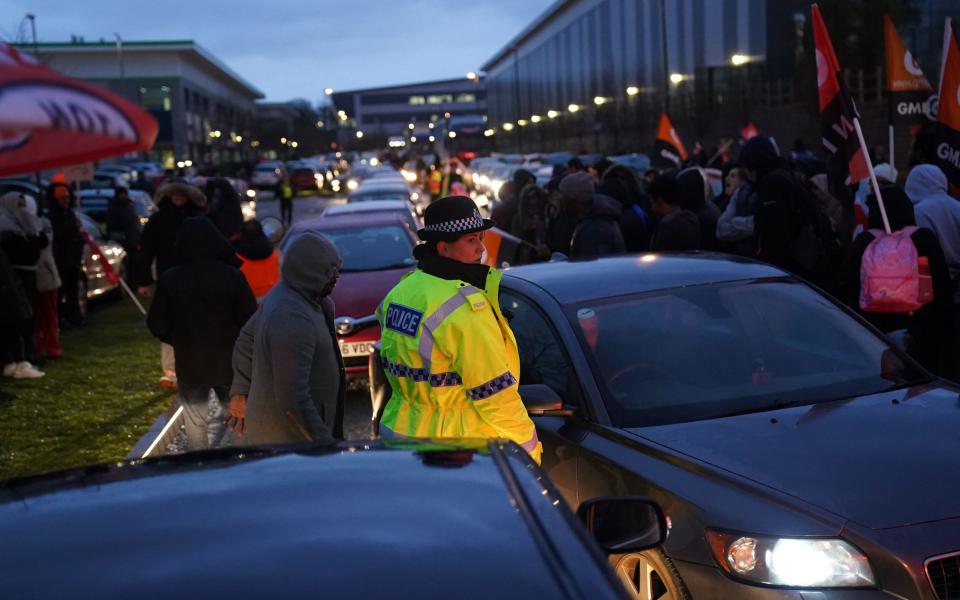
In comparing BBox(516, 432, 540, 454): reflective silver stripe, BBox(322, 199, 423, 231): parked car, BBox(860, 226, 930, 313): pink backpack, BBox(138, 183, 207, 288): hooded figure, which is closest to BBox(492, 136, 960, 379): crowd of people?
BBox(860, 226, 930, 313): pink backpack

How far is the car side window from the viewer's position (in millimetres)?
5574

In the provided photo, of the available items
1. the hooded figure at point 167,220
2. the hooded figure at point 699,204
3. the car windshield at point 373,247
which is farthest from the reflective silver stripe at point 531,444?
the car windshield at point 373,247

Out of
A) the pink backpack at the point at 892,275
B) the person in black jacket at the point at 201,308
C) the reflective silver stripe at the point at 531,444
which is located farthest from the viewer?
the pink backpack at the point at 892,275

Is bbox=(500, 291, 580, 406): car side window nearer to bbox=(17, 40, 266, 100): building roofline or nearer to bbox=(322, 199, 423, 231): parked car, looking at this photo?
bbox=(322, 199, 423, 231): parked car

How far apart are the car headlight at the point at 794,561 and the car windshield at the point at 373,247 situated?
29.8ft

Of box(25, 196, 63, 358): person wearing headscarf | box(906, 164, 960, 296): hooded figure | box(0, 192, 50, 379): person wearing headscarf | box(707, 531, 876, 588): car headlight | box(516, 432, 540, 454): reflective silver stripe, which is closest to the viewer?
box(707, 531, 876, 588): car headlight

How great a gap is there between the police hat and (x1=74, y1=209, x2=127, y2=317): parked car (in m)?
13.3

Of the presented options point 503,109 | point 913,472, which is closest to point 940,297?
point 913,472

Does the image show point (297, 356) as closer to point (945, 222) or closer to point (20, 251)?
point (945, 222)

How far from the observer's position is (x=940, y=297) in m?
7.89

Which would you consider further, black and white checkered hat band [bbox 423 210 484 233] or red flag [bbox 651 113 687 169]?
red flag [bbox 651 113 687 169]

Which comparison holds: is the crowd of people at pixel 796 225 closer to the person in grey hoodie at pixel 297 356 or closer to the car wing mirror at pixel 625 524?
the person in grey hoodie at pixel 297 356

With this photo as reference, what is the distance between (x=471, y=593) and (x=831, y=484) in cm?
252

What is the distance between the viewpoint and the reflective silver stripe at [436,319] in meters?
4.49
